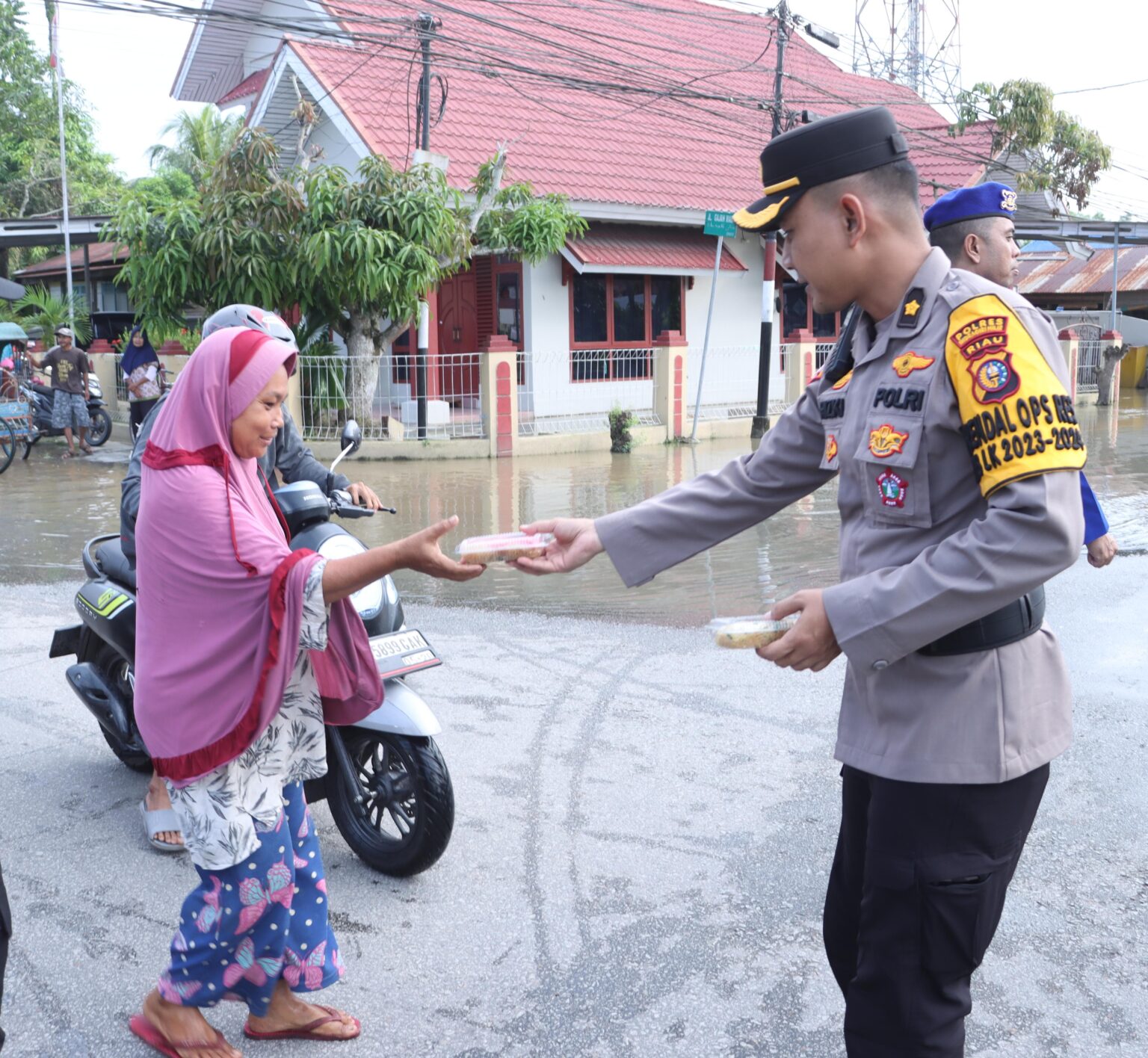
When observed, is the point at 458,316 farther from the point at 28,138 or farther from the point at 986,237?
the point at 28,138

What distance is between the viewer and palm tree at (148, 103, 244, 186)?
27280 millimetres

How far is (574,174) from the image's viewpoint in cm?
1930

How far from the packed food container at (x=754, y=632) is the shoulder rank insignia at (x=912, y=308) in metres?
0.52

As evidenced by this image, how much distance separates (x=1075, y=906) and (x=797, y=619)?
2.01 metres

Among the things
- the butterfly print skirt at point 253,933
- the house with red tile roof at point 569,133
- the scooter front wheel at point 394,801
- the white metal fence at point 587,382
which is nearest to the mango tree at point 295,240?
the house with red tile roof at point 569,133

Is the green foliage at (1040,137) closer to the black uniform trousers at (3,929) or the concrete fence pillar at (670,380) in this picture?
the concrete fence pillar at (670,380)

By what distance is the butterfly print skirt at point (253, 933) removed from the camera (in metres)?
2.62

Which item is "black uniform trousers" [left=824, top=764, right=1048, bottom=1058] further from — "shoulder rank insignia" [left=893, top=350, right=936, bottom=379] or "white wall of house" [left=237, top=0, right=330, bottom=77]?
"white wall of house" [left=237, top=0, right=330, bottom=77]

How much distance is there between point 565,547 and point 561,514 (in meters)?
8.46

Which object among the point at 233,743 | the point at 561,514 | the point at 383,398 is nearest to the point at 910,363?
the point at 233,743

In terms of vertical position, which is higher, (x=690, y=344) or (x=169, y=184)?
(x=169, y=184)

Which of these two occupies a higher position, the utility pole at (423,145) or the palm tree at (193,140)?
the palm tree at (193,140)

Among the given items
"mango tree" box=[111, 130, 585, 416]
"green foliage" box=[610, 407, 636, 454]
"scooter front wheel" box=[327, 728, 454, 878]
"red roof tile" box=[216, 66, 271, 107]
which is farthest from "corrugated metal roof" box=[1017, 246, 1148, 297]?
"scooter front wheel" box=[327, 728, 454, 878]

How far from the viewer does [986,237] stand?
11.0 ft
